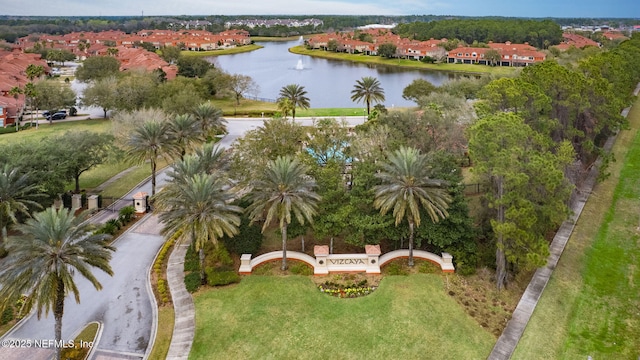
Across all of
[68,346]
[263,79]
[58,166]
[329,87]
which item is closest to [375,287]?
[68,346]


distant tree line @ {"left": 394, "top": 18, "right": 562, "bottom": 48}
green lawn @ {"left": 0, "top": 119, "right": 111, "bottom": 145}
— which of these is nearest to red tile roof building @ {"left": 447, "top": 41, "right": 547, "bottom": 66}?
distant tree line @ {"left": 394, "top": 18, "right": 562, "bottom": 48}

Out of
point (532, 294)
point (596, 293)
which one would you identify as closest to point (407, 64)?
point (596, 293)

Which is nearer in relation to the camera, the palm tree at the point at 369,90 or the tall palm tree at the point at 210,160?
the tall palm tree at the point at 210,160

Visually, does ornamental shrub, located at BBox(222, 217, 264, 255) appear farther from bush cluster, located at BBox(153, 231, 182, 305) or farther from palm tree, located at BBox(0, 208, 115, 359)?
palm tree, located at BBox(0, 208, 115, 359)

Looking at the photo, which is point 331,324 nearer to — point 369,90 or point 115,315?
point 115,315

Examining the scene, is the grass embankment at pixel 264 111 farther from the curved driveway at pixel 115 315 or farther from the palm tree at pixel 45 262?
the palm tree at pixel 45 262

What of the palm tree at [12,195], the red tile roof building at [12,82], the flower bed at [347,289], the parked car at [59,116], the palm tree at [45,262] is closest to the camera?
the palm tree at [45,262]

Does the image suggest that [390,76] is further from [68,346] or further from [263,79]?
[68,346]

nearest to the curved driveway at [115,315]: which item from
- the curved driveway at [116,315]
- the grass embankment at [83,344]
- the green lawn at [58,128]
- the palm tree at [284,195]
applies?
the curved driveway at [116,315]
